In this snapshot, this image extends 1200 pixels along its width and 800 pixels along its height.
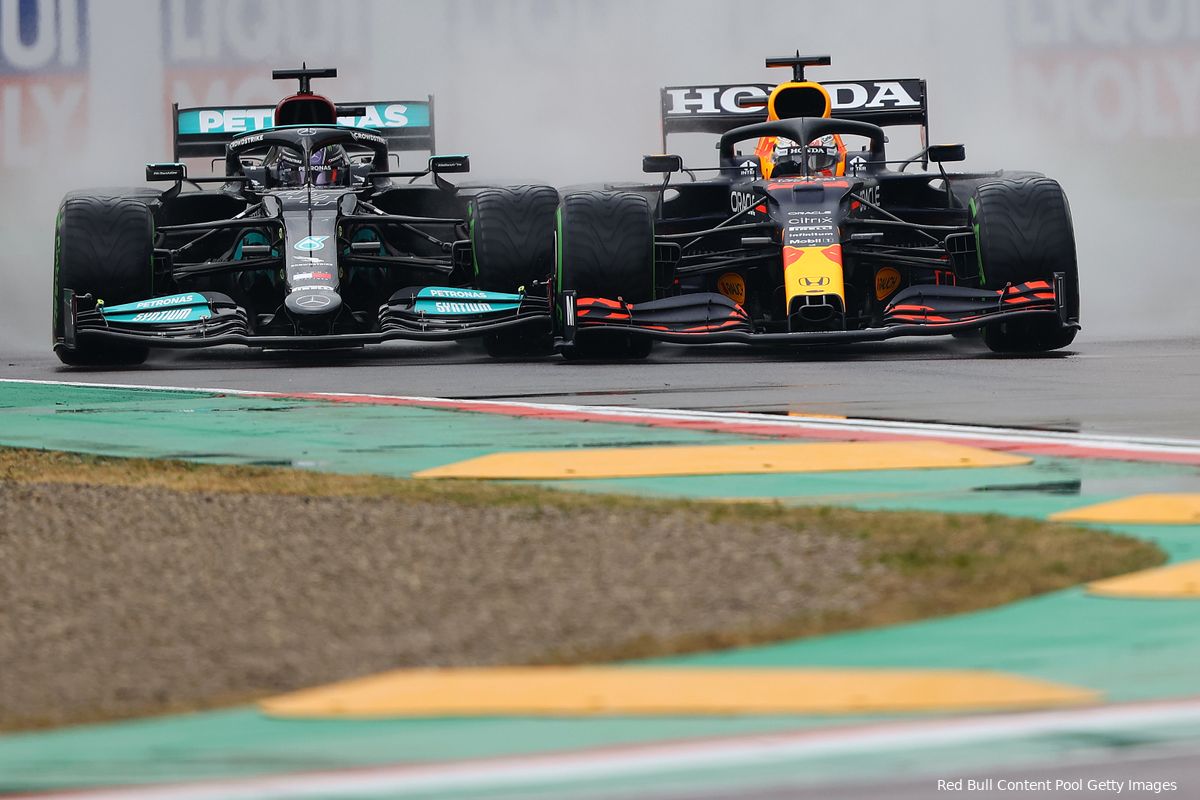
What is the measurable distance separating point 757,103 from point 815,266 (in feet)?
12.4

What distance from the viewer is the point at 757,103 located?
51.5ft

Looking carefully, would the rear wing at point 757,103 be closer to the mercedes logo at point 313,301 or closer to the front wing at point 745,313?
the front wing at point 745,313

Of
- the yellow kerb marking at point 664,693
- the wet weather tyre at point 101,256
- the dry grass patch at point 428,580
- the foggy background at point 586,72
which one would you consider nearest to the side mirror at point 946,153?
the wet weather tyre at point 101,256

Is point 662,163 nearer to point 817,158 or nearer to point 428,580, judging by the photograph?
point 817,158

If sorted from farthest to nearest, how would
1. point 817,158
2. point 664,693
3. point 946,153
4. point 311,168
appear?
point 311,168, point 817,158, point 946,153, point 664,693

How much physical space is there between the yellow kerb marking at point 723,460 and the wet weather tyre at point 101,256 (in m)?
6.87

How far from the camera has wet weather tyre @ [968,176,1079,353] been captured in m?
12.4

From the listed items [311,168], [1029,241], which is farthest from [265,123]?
[1029,241]

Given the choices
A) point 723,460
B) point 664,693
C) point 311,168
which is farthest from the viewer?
point 311,168

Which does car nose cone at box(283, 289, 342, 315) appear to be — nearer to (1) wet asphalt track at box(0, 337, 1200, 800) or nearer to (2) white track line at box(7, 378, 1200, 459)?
(1) wet asphalt track at box(0, 337, 1200, 800)

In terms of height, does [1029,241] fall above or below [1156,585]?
above

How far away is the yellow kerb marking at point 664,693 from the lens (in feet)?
9.63

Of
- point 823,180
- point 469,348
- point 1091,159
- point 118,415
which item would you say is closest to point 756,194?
point 823,180

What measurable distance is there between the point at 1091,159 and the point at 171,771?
23.5 meters
